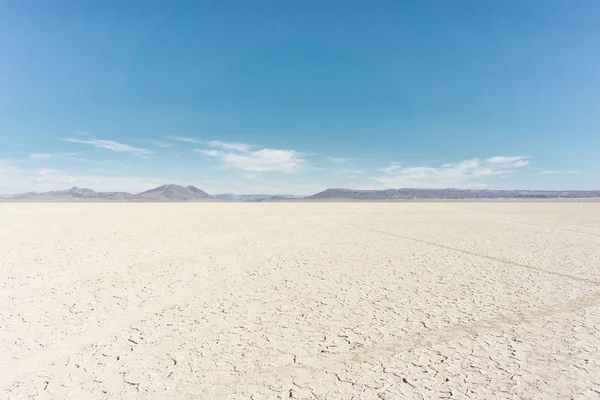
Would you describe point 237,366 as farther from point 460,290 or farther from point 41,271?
point 41,271

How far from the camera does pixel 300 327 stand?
15.8 ft

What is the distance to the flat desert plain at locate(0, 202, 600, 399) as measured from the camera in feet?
11.1

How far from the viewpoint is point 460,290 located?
654cm

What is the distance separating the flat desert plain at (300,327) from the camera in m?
3.38

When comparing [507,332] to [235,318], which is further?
[235,318]

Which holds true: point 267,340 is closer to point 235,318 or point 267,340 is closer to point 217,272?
point 235,318

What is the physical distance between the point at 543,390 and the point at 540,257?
318 inches

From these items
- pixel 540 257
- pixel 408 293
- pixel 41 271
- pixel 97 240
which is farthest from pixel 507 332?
pixel 97 240

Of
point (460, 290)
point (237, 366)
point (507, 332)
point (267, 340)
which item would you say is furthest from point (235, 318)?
point (460, 290)

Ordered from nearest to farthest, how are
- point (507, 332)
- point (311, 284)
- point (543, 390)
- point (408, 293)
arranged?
point (543, 390)
point (507, 332)
point (408, 293)
point (311, 284)

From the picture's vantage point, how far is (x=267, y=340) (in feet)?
14.5

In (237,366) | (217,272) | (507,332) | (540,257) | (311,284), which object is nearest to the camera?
(237,366)

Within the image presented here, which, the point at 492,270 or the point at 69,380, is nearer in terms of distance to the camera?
the point at 69,380

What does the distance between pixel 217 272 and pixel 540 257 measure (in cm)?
891
